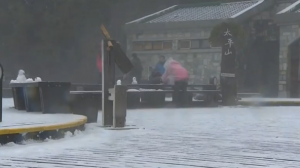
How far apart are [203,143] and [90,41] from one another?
30464mm

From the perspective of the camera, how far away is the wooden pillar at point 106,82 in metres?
9.94

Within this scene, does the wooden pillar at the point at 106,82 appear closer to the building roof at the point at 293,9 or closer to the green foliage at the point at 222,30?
the green foliage at the point at 222,30

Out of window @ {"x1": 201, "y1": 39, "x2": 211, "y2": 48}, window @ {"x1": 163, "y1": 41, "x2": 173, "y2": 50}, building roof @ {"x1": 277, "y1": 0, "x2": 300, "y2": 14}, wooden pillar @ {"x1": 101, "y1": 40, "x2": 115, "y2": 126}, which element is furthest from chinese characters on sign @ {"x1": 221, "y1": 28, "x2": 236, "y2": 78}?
window @ {"x1": 163, "y1": 41, "x2": 173, "y2": 50}

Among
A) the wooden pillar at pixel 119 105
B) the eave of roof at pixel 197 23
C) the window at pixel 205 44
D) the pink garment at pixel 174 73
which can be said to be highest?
the eave of roof at pixel 197 23

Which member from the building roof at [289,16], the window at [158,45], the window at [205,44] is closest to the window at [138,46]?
the window at [158,45]

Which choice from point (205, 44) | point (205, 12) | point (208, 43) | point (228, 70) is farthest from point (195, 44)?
point (228, 70)

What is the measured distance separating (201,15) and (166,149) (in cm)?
2373

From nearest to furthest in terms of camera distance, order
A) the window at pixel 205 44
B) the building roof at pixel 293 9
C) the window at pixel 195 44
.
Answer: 1. the building roof at pixel 293 9
2. the window at pixel 205 44
3. the window at pixel 195 44

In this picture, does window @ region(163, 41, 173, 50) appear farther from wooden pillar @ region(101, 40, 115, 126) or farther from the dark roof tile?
wooden pillar @ region(101, 40, 115, 126)

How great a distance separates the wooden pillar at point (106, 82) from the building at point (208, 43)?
17848mm

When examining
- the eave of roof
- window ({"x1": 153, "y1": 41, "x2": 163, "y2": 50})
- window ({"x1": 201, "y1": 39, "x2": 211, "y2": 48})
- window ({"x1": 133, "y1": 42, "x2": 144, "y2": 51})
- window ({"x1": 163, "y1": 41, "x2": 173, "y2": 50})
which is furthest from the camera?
window ({"x1": 133, "y1": 42, "x2": 144, "y2": 51})

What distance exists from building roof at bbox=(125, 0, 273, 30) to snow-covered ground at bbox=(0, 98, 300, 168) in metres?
18.8

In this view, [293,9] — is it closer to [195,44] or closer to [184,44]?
[195,44]

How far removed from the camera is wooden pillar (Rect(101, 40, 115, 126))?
9938 millimetres
